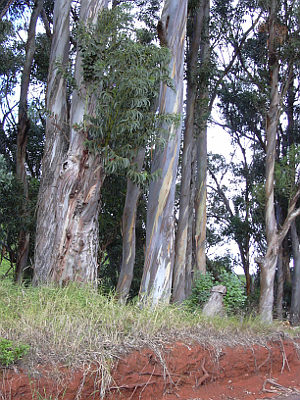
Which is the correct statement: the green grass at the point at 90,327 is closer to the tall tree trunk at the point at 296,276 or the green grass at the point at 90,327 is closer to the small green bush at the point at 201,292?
the small green bush at the point at 201,292

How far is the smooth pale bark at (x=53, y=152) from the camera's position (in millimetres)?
8441

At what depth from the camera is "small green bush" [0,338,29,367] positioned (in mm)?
4238

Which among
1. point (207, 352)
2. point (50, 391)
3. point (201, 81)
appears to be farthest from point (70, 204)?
point (201, 81)

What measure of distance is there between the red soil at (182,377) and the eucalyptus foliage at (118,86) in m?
3.05

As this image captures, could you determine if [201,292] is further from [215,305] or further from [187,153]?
[187,153]

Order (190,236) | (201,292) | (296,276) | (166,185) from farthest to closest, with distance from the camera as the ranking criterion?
1. (296,276)
2. (190,236)
3. (201,292)
4. (166,185)

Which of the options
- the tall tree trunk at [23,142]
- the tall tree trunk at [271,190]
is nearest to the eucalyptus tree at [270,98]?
the tall tree trunk at [271,190]

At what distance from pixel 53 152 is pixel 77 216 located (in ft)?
7.12

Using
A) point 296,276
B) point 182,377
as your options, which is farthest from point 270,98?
point 182,377

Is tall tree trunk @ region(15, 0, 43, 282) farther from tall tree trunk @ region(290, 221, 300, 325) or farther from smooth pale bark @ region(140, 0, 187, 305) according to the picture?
tall tree trunk @ region(290, 221, 300, 325)

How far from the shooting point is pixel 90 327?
509 cm

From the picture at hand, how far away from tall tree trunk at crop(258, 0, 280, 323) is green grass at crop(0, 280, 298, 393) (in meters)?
5.93

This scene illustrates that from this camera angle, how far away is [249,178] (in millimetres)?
21859

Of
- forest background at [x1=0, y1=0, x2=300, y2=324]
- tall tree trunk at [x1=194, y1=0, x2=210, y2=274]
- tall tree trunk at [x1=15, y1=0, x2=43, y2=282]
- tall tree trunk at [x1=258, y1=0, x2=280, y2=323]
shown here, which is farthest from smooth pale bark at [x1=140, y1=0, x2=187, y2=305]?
tall tree trunk at [x1=15, y1=0, x2=43, y2=282]
